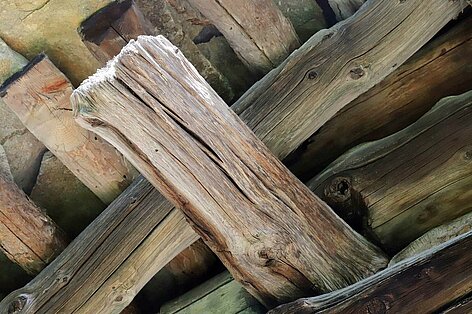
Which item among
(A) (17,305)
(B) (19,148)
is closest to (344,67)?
(B) (19,148)

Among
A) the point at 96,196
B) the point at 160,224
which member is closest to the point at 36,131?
the point at 96,196

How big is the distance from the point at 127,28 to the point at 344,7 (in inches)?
19.5

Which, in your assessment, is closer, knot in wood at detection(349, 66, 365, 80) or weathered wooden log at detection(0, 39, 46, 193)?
knot in wood at detection(349, 66, 365, 80)

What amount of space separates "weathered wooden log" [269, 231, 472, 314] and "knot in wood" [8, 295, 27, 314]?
2.42 ft

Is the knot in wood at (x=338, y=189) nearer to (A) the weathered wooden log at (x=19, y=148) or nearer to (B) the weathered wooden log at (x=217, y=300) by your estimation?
(B) the weathered wooden log at (x=217, y=300)

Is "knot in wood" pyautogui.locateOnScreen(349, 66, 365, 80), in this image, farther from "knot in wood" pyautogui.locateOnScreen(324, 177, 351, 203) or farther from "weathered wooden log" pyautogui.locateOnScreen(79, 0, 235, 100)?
"weathered wooden log" pyautogui.locateOnScreen(79, 0, 235, 100)

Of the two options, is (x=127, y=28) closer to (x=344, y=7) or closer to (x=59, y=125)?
(x=59, y=125)

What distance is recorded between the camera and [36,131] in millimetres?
1479

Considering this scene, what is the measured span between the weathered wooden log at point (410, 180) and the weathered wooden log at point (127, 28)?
0.44 m

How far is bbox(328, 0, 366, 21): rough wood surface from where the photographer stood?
58.1 inches

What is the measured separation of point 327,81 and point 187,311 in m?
0.61

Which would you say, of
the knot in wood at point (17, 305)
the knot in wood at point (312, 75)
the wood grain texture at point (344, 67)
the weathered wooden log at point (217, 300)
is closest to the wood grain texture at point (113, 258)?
the knot in wood at point (17, 305)

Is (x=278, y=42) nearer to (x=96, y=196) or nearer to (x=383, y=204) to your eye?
(x=383, y=204)

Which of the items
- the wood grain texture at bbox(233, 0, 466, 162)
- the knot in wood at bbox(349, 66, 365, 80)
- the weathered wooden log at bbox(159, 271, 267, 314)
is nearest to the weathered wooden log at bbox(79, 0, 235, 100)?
the wood grain texture at bbox(233, 0, 466, 162)
